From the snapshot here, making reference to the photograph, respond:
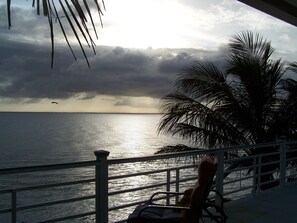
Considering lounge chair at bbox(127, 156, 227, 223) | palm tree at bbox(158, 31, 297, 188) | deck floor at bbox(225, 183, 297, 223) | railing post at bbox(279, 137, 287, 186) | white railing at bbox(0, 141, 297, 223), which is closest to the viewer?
lounge chair at bbox(127, 156, 227, 223)

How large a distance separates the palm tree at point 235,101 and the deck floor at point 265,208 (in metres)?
2.49

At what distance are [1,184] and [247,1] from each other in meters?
27.3

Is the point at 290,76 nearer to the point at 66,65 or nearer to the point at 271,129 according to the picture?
the point at 271,129

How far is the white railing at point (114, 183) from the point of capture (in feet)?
12.0

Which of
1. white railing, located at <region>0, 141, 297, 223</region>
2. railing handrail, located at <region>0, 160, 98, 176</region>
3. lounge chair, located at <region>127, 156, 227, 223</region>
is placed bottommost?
white railing, located at <region>0, 141, 297, 223</region>

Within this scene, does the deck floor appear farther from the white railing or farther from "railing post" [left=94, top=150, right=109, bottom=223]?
"railing post" [left=94, top=150, right=109, bottom=223]

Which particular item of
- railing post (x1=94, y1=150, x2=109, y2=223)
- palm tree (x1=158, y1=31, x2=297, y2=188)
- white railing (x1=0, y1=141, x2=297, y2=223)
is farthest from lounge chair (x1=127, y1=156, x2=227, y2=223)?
palm tree (x1=158, y1=31, x2=297, y2=188)

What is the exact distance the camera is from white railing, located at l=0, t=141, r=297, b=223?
144 inches

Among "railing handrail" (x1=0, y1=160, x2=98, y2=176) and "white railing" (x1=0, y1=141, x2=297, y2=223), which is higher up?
"railing handrail" (x1=0, y1=160, x2=98, y2=176)

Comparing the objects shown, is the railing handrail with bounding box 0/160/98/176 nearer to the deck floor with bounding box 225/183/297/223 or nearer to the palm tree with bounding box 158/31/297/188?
the deck floor with bounding box 225/183/297/223

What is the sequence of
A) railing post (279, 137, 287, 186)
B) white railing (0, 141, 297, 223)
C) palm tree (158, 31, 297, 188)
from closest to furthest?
white railing (0, 141, 297, 223) → railing post (279, 137, 287, 186) → palm tree (158, 31, 297, 188)

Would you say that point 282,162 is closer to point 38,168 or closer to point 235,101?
point 235,101

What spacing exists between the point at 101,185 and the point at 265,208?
2.60 meters

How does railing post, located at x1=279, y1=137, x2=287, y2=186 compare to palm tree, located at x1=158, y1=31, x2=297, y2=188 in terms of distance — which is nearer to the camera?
railing post, located at x1=279, y1=137, x2=287, y2=186
